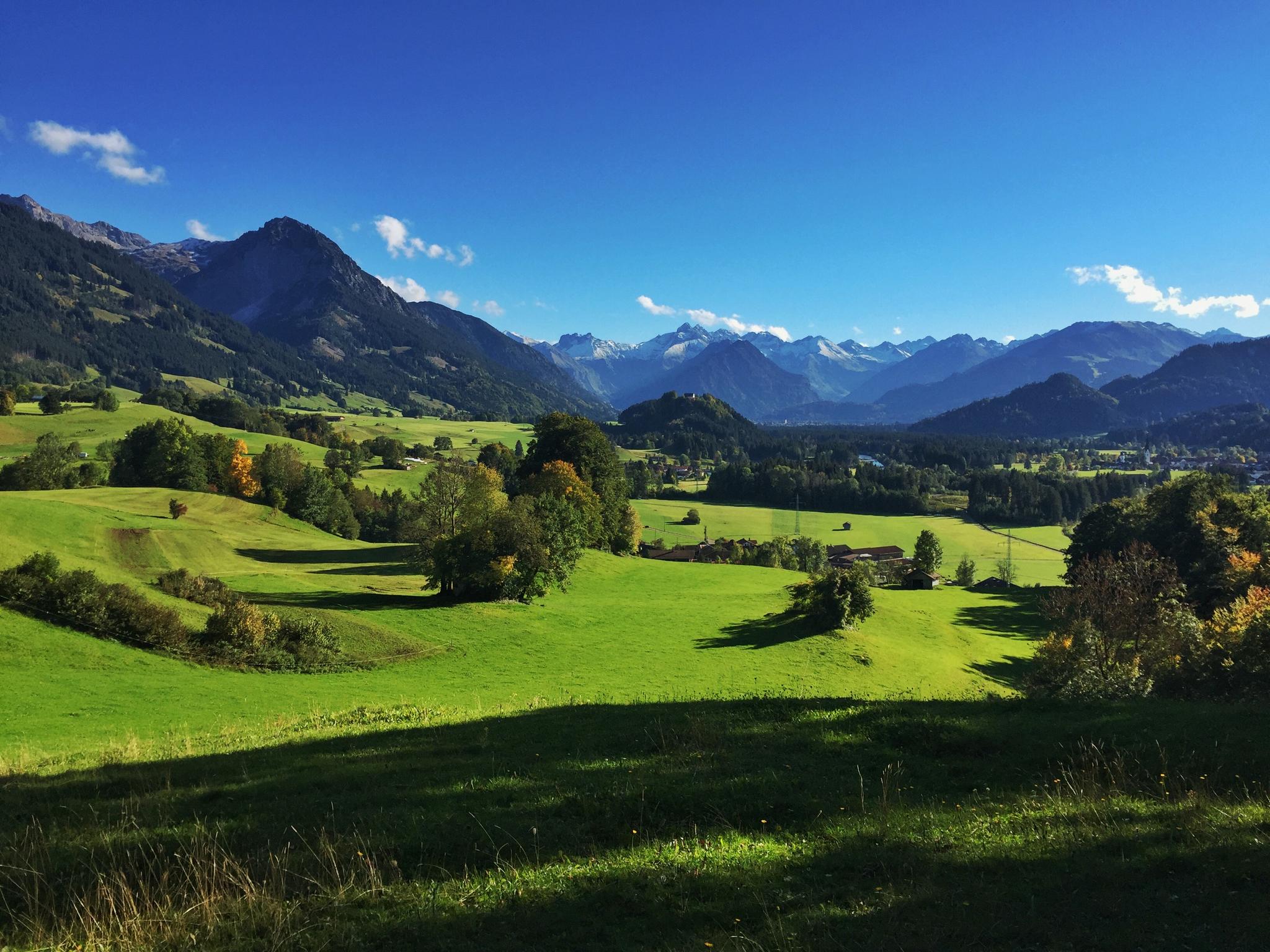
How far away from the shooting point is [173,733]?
757 inches

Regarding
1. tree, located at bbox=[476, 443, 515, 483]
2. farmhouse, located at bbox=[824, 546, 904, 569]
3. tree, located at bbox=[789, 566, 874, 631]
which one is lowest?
farmhouse, located at bbox=[824, 546, 904, 569]

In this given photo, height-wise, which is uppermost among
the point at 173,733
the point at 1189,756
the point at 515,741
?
the point at 1189,756

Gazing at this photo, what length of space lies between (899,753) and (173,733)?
783 inches

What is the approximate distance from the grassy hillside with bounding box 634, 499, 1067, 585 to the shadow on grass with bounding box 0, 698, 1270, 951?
108227mm

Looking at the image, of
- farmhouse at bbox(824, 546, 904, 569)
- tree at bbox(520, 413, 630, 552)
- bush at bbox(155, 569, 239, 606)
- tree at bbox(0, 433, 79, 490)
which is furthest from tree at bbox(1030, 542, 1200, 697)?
tree at bbox(0, 433, 79, 490)

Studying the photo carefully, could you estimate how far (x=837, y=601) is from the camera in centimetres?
4747

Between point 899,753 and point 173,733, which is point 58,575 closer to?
point 173,733

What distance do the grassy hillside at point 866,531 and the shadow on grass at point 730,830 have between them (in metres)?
108

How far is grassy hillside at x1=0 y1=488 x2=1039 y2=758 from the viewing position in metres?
24.3

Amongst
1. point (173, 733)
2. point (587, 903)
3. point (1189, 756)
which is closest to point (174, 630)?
point (173, 733)

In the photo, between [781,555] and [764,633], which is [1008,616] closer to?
[764,633]

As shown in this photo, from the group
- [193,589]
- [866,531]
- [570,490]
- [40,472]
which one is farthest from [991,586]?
[40,472]

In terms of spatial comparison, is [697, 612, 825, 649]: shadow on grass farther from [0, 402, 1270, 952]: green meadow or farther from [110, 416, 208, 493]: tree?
[110, 416, 208, 493]: tree

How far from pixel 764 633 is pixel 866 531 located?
4431 inches
